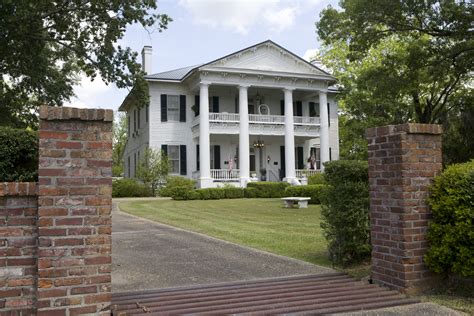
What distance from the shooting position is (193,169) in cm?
2733

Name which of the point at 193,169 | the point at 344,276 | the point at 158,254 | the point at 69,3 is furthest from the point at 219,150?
the point at 344,276

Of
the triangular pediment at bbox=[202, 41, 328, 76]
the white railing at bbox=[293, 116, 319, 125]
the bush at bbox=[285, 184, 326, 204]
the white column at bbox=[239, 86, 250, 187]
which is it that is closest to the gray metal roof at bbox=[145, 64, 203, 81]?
the triangular pediment at bbox=[202, 41, 328, 76]

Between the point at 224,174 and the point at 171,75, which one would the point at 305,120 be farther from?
the point at 171,75

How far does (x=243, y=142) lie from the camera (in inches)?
1030

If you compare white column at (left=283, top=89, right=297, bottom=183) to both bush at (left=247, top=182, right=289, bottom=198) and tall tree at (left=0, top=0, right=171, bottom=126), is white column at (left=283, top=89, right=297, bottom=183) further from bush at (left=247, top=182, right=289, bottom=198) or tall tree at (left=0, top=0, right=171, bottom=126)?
tall tree at (left=0, top=0, right=171, bottom=126)

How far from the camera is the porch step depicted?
4.11 m

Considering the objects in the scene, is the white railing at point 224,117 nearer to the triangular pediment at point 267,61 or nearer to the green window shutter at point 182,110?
the green window shutter at point 182,110

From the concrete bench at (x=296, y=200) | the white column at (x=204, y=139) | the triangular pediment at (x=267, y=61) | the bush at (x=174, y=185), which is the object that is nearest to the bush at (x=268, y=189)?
the white column at (x=204, y=139)

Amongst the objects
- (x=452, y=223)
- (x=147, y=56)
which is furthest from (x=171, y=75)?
(x=452, y=223)

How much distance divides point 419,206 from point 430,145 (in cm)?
70

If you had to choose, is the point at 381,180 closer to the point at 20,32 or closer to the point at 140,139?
the point at 20,32

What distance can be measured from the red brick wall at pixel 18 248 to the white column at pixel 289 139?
939 inches

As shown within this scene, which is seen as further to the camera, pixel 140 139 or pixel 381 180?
pixel 140 139

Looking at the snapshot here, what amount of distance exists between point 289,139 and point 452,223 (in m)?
23.2
